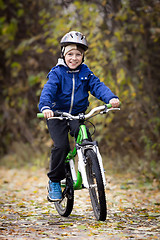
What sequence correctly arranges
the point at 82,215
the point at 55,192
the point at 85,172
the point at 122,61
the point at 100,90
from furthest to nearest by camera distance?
1. the point at 122,61
2. the point at 82,215
3. the point at 55,192
4. the point at 100,90
5. the point at 85,172

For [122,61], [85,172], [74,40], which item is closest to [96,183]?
[85,172]

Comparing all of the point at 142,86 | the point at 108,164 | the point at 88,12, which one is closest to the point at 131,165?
the point at 108,164

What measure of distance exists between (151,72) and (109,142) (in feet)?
5.22

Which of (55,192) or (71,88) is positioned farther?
(55,192)

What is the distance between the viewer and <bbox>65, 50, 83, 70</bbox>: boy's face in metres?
Result: 4.52

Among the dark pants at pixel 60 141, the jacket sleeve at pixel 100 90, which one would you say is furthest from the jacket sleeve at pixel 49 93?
the jacket sleeve at pixel 100 90

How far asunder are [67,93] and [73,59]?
38 centimetres

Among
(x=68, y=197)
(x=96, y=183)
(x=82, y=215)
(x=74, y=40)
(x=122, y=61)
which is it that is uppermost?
(x=122, y=61)

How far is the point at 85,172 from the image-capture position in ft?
13.6

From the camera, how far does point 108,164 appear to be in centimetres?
796

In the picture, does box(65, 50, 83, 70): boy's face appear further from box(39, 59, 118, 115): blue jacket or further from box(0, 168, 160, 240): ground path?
box(0, 168, 160, 240): ground path

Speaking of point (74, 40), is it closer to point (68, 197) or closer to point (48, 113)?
point (48, 113)

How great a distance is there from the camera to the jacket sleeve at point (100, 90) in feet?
14.3

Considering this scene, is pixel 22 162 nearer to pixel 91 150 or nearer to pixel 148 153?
pixel 148 153
